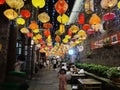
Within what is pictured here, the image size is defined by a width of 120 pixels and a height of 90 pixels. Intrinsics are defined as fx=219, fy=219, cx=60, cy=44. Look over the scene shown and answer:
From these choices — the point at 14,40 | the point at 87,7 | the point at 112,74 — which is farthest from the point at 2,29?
the point at 112,74

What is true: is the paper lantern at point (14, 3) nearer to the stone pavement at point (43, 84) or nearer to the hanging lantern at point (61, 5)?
the hanging lantern at point (61, 5)

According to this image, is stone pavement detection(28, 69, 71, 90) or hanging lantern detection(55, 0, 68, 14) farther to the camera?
stone pavement detection(28, 69, 71, 90)

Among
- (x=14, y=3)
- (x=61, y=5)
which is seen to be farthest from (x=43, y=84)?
(x=14, y=3)

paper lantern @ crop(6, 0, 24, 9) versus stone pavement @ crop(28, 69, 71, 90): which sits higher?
paper lantern @ crop(6, 0, 24, 9)

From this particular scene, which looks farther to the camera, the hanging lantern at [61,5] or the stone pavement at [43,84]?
the stone pavement at [43,84]

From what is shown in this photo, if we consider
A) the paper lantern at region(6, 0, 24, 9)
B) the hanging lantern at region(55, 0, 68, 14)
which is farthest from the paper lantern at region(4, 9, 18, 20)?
the hanging lantern at region(55, 0, 68, 14)

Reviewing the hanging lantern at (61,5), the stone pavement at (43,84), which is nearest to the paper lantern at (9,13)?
the hanging lantern at (61,5)

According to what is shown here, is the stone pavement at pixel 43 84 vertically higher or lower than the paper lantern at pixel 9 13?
lower

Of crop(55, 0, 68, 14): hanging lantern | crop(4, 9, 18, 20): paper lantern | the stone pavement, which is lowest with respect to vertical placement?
the stone pavement

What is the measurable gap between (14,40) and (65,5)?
20.8ft

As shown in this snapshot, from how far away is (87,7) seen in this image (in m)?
17.3

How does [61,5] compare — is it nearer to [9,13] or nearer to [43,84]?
[9,13]

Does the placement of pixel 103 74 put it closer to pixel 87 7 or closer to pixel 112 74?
pixel 112 74

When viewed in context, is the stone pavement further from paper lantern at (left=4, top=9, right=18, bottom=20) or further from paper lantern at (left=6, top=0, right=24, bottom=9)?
paper lantern at (left=6, top=0, right=24, bottom=9)
